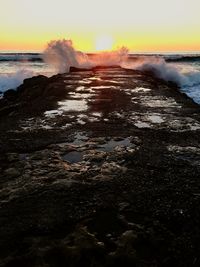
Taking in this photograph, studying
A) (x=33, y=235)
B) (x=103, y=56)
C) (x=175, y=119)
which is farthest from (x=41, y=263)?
(x=103, y=56)

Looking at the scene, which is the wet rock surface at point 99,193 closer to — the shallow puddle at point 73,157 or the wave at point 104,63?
the shallow puddle at point 73,157

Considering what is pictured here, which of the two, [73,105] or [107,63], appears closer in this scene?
[73,105]

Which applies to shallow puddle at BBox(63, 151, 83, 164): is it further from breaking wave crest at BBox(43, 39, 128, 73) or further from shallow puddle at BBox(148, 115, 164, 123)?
breaking wave crest at BBox(43, 39, 128, 73)

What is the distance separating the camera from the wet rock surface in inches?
157

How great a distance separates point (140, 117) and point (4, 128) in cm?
316

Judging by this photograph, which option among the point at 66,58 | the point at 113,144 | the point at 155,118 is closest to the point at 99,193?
the point at 113,144

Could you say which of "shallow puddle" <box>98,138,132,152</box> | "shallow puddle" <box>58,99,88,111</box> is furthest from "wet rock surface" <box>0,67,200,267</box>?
"shallow puddle" <box>58,99,88,111</box>

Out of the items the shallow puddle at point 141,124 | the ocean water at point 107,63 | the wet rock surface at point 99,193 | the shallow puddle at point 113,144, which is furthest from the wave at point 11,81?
the shallow puddle at point 113,144

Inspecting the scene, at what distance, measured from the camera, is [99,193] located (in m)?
5.28

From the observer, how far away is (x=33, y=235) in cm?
427

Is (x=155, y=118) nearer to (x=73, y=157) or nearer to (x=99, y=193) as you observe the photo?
(x=73, y=157)

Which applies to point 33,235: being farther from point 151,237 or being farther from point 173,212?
point 173,212

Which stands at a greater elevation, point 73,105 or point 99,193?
point 99,193

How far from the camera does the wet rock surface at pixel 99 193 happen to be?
3.99 meters
